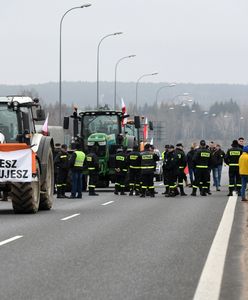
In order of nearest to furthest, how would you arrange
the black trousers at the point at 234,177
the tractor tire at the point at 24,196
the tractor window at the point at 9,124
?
the tractor tire at the point at 24,196
the tractor window at the point at 9,124
the black trousers at the point at 234,177

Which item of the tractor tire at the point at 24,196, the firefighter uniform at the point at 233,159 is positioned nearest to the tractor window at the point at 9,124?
the tractor tire at the point at 24,196

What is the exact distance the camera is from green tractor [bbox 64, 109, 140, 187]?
36.8 m

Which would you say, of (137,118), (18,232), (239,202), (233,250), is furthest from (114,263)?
(137,118)

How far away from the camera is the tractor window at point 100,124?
37.8 metres

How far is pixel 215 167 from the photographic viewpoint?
3703 cm

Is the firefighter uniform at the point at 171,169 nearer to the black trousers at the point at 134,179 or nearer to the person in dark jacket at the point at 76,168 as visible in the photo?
the black trousers at the point at 134,179

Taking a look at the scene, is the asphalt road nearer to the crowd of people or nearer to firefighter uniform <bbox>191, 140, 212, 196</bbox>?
the crowd of people

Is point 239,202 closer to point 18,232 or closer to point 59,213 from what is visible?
point 59,213

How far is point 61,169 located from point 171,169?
3.68 m

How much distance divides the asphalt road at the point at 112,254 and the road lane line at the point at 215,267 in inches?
2.9

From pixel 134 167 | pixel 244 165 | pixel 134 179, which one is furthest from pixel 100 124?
pixel 244 165

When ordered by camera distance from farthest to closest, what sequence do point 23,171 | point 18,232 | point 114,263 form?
point 23,171
point 18,232
point 114,263

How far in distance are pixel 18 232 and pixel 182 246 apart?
3441 millimetres

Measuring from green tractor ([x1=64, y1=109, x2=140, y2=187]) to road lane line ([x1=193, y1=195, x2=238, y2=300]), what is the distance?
18.6 metres
